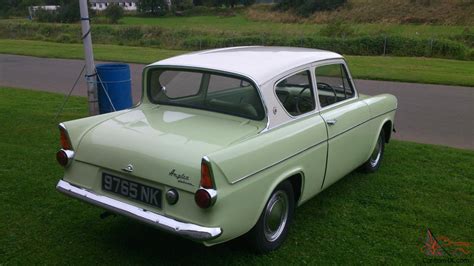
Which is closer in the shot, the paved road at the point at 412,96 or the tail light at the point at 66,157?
the tail light at the point at 66,157

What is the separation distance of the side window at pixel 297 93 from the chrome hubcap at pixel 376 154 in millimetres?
1764

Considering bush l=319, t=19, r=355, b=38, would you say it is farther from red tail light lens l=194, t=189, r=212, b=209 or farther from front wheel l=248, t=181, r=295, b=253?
red tail light lens l=194, t=189, r=212, b=209

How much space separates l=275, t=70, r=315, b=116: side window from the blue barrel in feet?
13.5

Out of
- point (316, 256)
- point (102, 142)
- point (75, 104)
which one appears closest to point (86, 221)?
point (102, 142)

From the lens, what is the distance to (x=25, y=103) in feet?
30.2

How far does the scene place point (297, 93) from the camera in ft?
13.0

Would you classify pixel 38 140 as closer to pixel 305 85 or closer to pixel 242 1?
pixel 305 85

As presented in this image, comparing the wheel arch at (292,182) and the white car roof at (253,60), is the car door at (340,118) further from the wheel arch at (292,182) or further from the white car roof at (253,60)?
the wheel arch at (292,182)

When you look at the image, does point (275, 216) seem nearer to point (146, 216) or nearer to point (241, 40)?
point (146, 216)

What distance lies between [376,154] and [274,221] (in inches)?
97.2

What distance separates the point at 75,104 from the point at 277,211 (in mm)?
6921

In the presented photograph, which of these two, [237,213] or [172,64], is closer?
[237,213]

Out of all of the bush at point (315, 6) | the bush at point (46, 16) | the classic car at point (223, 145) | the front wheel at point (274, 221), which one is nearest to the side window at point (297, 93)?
the classic car at point (223, 145)

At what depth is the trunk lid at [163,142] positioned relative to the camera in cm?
300
